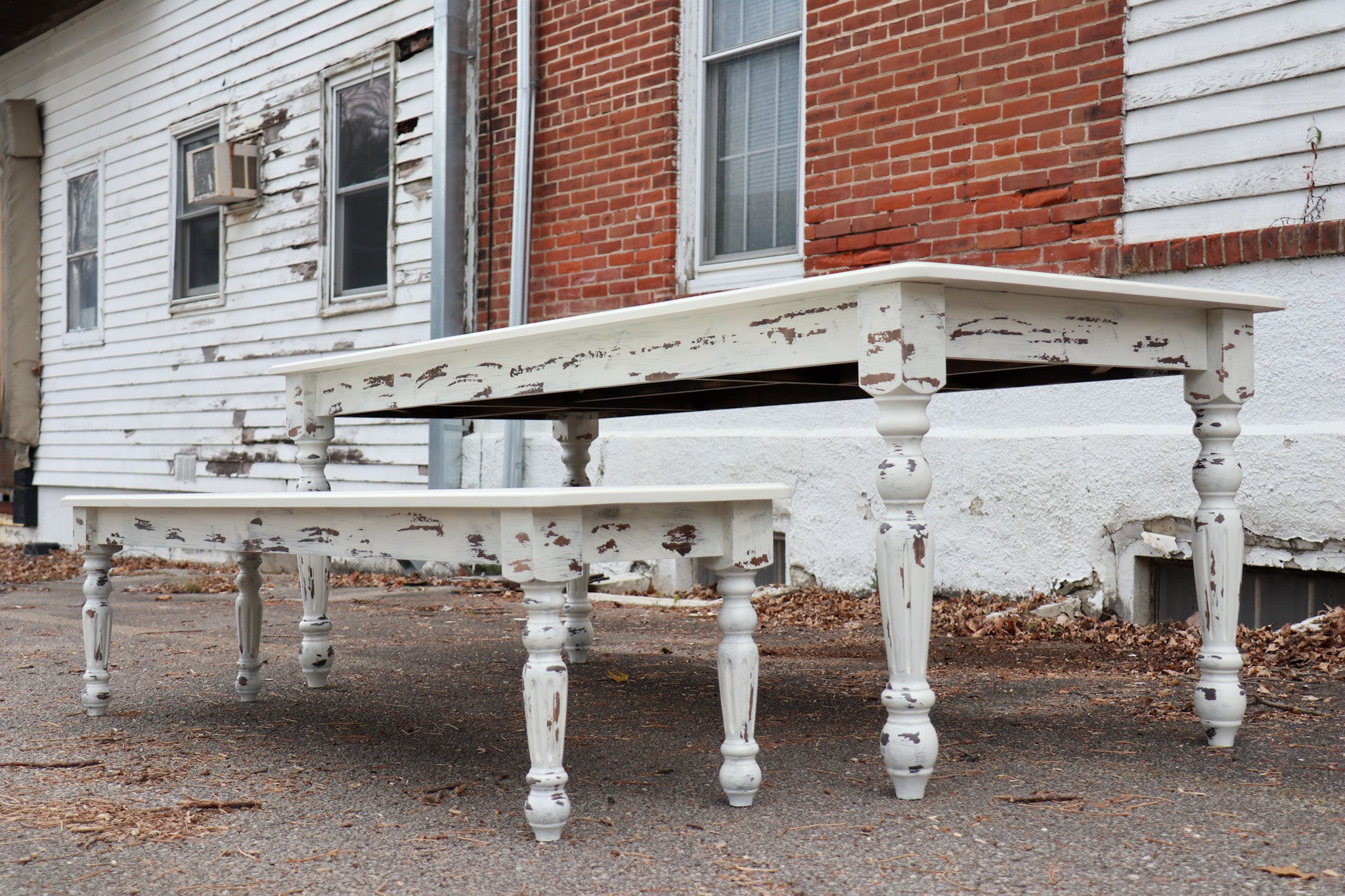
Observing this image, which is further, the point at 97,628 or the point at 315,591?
the point at 315,591

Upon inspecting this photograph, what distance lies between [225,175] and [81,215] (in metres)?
3.55

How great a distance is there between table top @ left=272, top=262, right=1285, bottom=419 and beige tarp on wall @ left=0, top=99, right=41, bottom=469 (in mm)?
10102

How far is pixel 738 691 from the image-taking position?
2615mm

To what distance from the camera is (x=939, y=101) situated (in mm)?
5668

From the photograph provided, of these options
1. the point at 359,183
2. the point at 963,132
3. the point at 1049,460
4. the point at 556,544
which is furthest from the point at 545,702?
the point at 359,183

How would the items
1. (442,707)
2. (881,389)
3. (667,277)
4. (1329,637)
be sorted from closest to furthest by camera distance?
(881,389), (442,707), (1329,637), (667,277)

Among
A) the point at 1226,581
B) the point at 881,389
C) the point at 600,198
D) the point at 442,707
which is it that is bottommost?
the point at 442,707

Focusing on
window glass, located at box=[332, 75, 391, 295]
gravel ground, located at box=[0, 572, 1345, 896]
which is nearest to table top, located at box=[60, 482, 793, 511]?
gravel ground, located at box=[0, 572, 1345, 896]

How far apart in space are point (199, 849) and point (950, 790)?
150cm

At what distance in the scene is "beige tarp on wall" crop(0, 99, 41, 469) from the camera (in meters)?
12.6

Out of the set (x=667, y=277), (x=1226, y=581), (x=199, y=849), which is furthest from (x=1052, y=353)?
(x=667, y=277)

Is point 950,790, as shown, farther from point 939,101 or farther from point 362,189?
point 362,189

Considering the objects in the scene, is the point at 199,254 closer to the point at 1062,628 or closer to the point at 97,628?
the point at 97,628

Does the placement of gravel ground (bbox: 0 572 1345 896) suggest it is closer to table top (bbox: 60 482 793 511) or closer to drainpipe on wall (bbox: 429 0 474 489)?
table top (bbox: 60 482 793 511)
